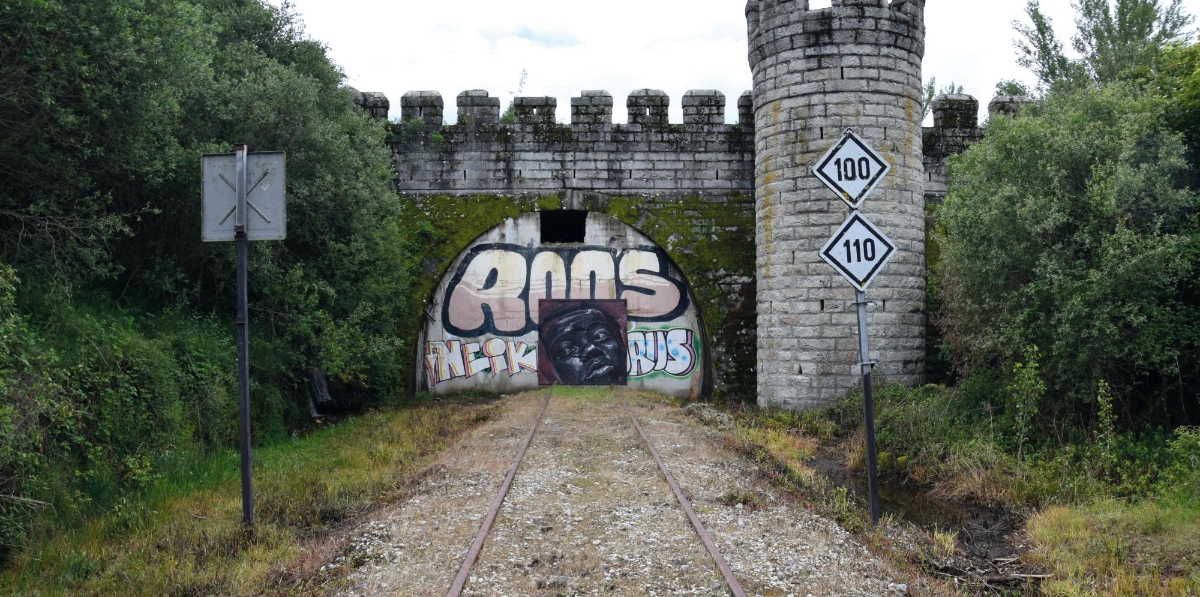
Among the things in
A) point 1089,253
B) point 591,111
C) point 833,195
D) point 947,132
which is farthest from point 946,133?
point 1089,253

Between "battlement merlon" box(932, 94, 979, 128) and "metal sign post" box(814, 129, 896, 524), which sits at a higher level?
"battlement merlon" box(932, 94, 979, 128)

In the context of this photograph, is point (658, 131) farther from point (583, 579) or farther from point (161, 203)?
point (583, 579)

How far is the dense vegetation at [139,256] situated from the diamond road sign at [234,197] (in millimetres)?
1349

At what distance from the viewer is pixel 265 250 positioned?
10109 mm

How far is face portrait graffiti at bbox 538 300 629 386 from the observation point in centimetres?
1608

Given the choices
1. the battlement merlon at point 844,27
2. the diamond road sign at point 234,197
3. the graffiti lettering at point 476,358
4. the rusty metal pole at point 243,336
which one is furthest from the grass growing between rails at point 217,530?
the battlement merlon at point 844,27

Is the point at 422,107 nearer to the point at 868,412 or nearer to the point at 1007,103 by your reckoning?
the point at 1007,103

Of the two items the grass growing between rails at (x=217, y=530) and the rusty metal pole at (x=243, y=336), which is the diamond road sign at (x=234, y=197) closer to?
the rusty metal pole at (x=243, y=336)

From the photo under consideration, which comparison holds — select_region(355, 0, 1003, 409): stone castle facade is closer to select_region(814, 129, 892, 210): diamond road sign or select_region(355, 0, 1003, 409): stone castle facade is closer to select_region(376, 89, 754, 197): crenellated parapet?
select_region(376, 89, 754, 197): crenellated parapet

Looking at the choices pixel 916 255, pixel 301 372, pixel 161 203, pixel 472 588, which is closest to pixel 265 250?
pixel 161 203

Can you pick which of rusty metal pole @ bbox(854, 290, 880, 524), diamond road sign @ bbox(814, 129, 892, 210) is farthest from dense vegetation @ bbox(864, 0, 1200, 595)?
diamond road sign @ bbox(814, 129, 892, 210)

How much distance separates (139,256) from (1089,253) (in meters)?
10.4

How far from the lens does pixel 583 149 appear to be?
53.2ft

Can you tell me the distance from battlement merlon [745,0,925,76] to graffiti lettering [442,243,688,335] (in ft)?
15.2
